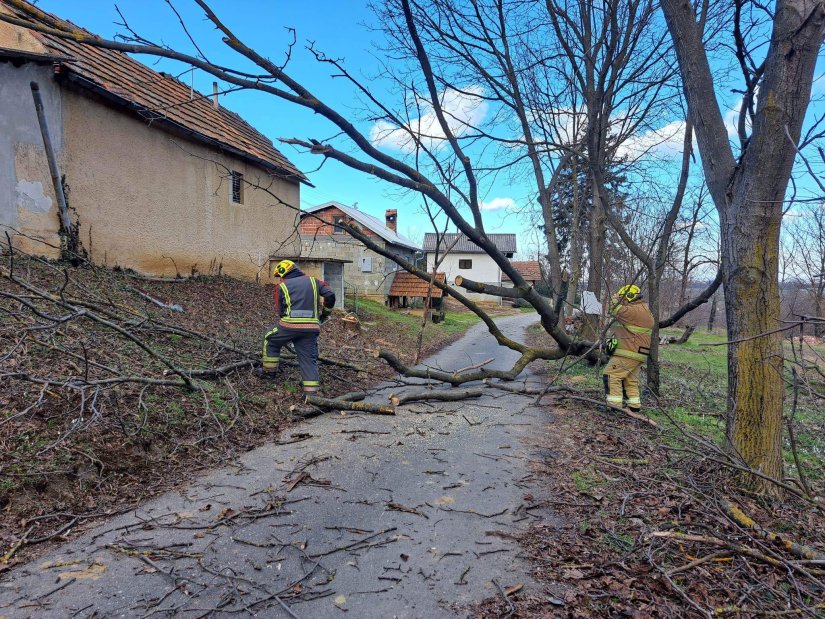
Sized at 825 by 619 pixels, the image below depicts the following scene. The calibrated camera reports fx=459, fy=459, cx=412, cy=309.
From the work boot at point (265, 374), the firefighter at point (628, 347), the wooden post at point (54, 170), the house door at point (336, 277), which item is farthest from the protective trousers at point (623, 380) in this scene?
the house door at point (336, 277)

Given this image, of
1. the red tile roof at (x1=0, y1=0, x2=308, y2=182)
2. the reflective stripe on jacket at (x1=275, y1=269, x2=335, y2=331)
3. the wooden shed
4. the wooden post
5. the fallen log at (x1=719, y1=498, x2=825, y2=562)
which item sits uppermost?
the red tile roof at (x1=0, y1=0, x2=308, y2=182)

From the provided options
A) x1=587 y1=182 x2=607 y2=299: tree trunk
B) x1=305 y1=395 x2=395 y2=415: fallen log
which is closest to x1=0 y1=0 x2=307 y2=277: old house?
x1=305 y1=395 x2=395 y2=415: fallen log

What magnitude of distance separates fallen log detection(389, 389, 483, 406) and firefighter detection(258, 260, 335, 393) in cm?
122

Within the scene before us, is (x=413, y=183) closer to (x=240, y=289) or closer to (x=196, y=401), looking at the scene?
(x=196, y=401)

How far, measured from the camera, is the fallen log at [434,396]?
677 cm

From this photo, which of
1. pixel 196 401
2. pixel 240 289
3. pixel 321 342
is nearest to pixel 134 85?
pixel 240 289

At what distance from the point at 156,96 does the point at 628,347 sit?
479 inches

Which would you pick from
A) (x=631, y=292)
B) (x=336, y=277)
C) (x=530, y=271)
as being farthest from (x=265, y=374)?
(x=530, y=271)

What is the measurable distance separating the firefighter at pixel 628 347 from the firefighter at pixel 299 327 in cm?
416

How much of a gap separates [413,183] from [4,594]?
14.2 ft

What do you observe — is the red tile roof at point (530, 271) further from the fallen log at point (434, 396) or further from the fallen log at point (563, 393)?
the fallen log at point (434, 396)

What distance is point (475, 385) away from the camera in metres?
8.25

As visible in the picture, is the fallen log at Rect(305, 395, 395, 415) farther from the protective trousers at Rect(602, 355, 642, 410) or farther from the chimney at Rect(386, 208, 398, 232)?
the chimney at Rect(386, 208, 398, 232)

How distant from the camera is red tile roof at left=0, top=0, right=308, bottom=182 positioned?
939 cm
